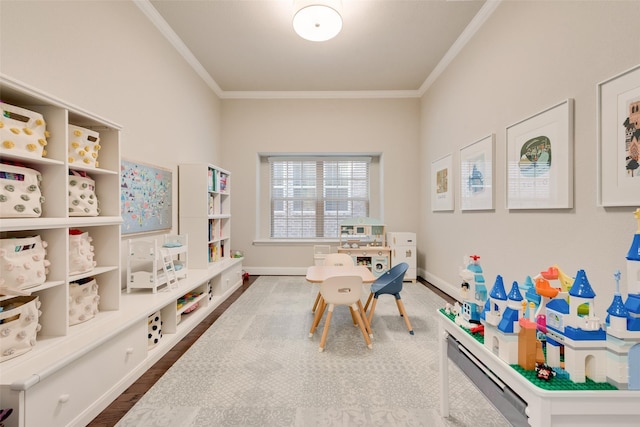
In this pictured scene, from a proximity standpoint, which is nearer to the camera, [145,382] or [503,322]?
[503,322]

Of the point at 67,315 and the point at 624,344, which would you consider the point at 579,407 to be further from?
the point at 67,315

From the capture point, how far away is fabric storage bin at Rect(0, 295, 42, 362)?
4.43 ft

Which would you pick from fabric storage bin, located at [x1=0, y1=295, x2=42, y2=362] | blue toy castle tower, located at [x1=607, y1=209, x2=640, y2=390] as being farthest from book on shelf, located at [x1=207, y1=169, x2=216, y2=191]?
blue toy castle tower, located at [x1=607, y1=209, x2=640, y2=390]

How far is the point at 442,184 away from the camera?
4102mm

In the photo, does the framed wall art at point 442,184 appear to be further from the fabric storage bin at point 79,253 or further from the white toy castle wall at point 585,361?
the fabric storage bin at point 79,253

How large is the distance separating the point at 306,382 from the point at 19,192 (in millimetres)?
2058

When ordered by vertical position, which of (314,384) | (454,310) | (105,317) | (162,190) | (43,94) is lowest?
Result: (314,384)

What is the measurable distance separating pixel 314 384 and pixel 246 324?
4.16 ft

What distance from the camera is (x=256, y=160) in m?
5.21

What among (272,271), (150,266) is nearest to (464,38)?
(150,266)

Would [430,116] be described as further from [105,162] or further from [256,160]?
[105,162]

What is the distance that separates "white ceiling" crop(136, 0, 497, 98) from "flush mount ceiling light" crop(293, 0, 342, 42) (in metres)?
0.31

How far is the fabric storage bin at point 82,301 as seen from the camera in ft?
5.78

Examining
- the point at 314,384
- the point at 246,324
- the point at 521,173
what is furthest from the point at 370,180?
the point at 314,384
